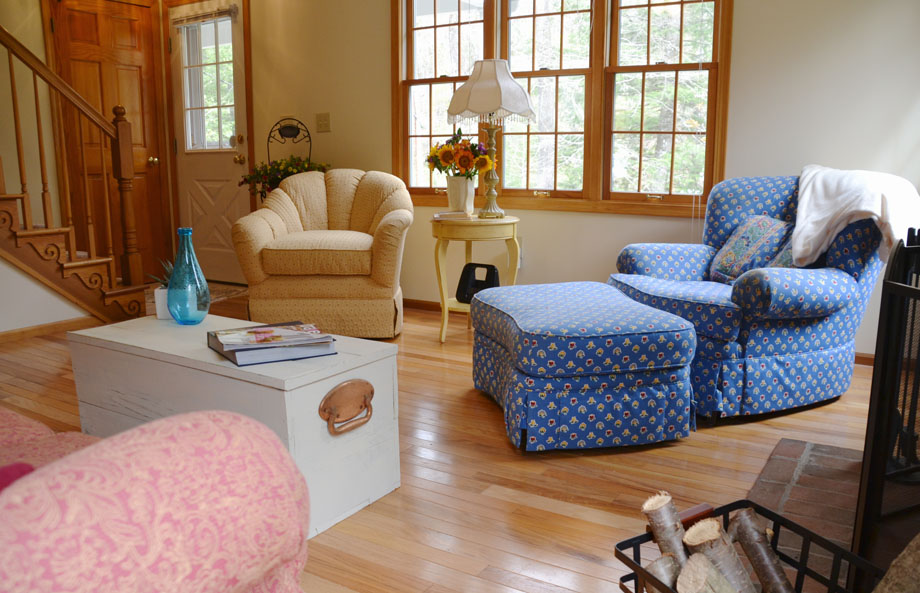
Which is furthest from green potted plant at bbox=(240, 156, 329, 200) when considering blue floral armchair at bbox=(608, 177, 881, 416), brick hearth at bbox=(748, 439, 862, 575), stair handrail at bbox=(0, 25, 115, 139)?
brick hearth at bbox=(748, 439, 862, 575)

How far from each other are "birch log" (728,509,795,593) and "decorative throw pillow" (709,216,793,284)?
195 centimetres

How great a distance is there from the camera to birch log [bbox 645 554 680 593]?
3.81 feet

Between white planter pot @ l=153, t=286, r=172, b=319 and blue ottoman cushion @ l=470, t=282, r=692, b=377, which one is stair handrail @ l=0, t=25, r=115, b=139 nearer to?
white planter pot @ l=153, t=286, r=172, b=319

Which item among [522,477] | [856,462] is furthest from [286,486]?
[856,462]

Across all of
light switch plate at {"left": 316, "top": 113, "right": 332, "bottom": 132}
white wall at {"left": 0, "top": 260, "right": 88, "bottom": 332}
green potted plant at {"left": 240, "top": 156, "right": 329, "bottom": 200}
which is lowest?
white wall at {"left": 0, "top": 260, "right": 88, "bottom": 332}

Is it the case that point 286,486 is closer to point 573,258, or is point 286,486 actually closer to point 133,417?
point 133,417

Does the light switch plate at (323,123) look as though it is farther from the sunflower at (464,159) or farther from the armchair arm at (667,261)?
the armchair arm at (667,261)

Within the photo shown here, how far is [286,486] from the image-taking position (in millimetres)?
728

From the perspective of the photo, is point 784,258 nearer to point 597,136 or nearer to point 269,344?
point 597,136

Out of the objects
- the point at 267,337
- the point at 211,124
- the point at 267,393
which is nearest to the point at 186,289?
the point at 267,337

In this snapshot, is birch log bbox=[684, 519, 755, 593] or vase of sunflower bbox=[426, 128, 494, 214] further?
vase of sunflower bbox=[426, 128, 494, 214]

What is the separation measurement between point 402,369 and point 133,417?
4.81ft

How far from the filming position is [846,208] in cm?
277

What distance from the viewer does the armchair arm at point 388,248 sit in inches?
152
